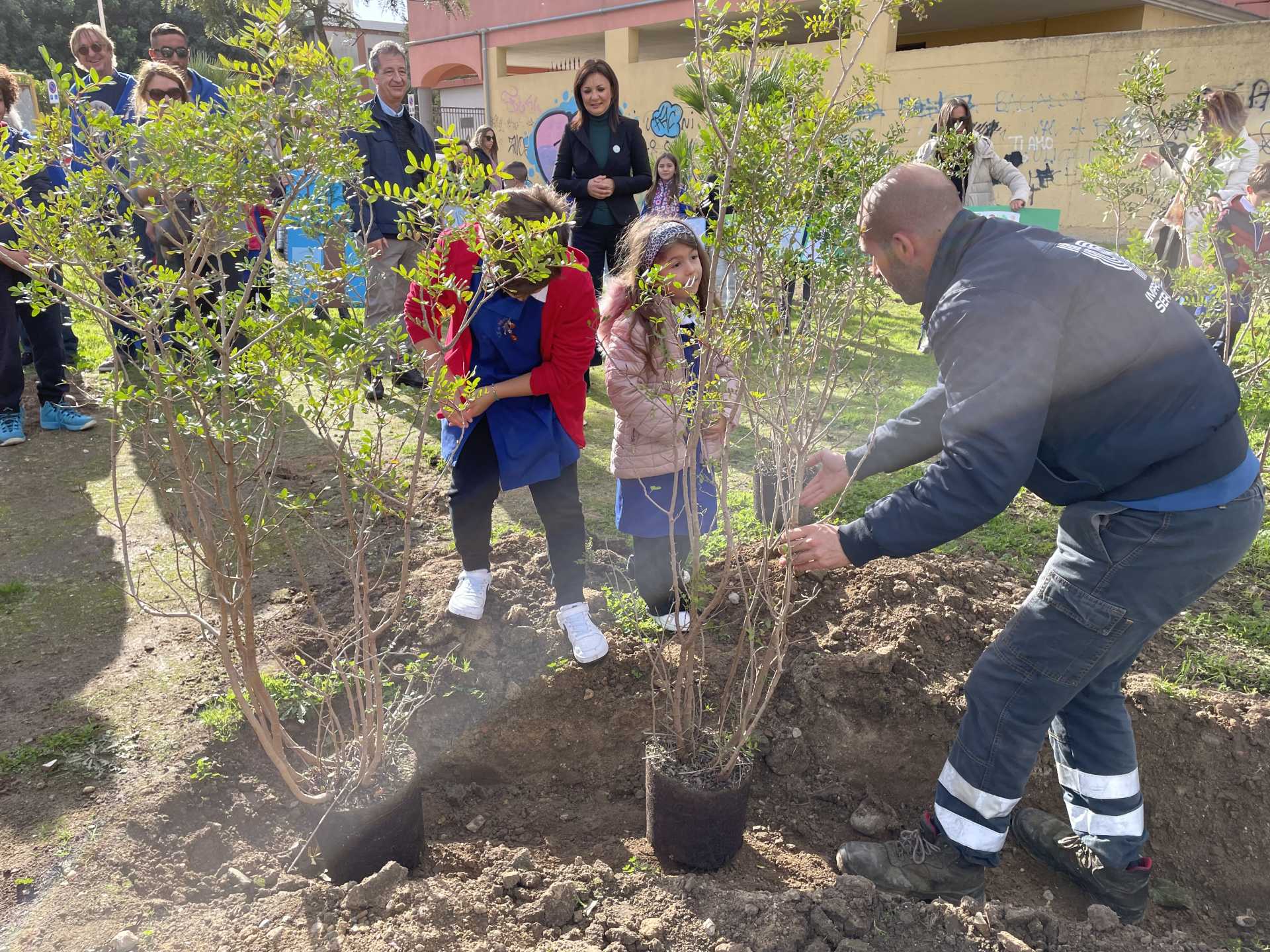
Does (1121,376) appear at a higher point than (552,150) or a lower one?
lower

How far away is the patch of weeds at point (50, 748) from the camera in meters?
2.71

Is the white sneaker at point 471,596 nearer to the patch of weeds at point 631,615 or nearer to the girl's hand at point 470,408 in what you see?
the patch of weeds at point 631,615

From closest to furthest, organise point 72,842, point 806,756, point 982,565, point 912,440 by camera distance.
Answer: point 72,842, point 912,440, point 806,756, point 982,565

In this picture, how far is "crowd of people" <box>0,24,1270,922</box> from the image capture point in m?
2.02

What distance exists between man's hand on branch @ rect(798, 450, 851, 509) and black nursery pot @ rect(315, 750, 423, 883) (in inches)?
53.9

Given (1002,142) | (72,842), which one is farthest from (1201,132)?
(1002,142)

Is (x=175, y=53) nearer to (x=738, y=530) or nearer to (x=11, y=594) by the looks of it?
(x=11, y=594)

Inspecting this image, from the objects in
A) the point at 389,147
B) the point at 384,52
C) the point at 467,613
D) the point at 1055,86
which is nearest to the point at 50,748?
the point at 467,613

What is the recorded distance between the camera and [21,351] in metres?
5.39

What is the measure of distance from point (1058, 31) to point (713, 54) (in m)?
18.5

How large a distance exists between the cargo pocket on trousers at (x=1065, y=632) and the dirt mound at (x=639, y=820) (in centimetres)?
60

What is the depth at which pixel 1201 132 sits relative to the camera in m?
4.26

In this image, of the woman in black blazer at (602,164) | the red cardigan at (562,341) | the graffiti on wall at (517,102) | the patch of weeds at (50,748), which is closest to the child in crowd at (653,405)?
the red cardigan at (562,341)

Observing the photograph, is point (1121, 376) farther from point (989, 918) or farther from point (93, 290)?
point (93, 290)
